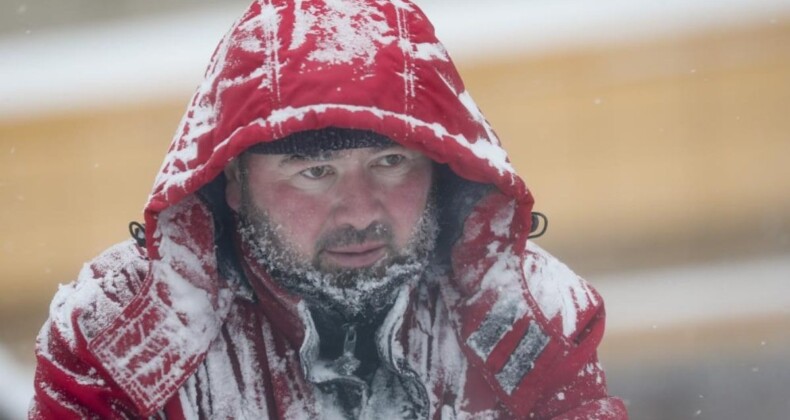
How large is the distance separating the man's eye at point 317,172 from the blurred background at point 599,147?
3200mm

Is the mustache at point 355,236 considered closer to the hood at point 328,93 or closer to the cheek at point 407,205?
the cheek at point 407,205

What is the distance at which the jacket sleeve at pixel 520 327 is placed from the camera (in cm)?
243

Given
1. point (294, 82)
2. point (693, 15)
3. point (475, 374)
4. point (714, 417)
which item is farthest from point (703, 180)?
point (294, 82)

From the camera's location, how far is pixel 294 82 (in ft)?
7.27

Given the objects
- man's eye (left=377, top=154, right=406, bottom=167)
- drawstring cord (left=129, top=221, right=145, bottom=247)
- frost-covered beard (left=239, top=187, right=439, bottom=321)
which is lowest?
frost-covered beard (left=239, top=187, right=439, bottom=321)

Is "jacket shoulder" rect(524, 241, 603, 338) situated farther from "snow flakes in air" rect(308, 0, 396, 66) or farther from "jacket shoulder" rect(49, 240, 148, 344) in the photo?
"jacket shoulder" rect(49, 240, 148, 344)

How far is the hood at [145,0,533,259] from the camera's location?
2209mm

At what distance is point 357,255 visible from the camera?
2344 mm

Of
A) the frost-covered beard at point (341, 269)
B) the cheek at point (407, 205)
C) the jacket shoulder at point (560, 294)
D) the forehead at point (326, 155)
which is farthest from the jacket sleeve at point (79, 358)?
the jacket shoulder at point (560, 294)

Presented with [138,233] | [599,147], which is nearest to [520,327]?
[138,233]

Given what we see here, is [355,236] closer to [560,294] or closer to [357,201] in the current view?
[357,201]

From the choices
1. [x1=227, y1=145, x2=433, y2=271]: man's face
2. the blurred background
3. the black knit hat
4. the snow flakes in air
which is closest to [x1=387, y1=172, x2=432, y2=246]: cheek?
[x1=227, y1=145, x2=433, y2=271]: man's face

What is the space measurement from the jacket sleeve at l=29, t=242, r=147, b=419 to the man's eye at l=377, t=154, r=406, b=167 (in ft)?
1.69

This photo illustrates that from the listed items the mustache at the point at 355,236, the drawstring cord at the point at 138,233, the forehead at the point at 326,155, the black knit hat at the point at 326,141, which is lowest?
the mustache at the point at 355,236
